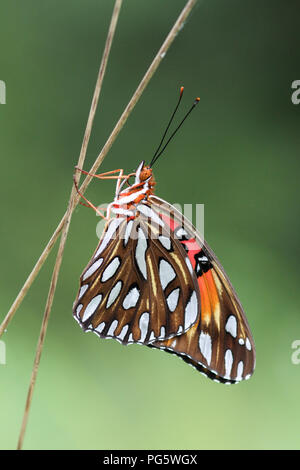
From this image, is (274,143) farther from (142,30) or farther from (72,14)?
(72,14)

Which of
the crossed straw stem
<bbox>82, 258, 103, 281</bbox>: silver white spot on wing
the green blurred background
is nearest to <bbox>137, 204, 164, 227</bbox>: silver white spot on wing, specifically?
<bbox>82, 258, 103, 281</bbox>: silver white spot on wing

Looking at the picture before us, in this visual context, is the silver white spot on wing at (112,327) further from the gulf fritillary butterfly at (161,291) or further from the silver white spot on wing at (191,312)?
the silver white spot on wing at (191,312)

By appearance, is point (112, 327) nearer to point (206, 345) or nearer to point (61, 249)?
point (206, 345)

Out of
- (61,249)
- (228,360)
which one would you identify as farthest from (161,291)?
(61,249)

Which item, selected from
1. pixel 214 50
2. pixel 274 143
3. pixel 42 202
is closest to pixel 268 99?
pixel 274 143

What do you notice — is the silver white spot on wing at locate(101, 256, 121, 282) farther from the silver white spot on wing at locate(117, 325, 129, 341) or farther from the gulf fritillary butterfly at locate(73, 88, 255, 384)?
the silver white spot on wing at locate(117, 325, 129, 341)

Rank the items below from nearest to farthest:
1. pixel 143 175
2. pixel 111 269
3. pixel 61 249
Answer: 1. pixel 61 249
2. pixel 143 175
3. pixel 111 269
